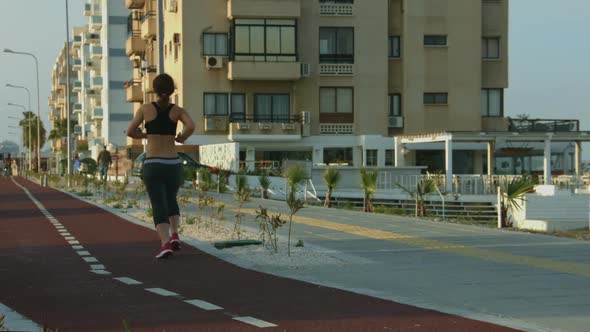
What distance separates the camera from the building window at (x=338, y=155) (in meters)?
55.9

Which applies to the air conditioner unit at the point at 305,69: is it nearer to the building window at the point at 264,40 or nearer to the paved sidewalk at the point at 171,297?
the building window at the point at 264,40

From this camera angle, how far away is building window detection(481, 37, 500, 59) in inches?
2245

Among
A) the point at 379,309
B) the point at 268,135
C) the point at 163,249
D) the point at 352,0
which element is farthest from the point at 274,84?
the point at 379,309

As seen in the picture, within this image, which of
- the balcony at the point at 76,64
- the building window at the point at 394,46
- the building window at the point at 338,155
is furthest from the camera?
the balcony at the point at 76,64

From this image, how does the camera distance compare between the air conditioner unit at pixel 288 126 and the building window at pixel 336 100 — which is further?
the building window at pixel 336 100

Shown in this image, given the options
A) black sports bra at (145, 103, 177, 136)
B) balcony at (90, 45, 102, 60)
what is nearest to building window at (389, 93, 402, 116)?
black sports bra at (145, 103, 177, 136)

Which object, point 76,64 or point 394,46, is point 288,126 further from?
point 76,64

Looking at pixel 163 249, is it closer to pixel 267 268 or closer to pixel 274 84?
pixel 267 268

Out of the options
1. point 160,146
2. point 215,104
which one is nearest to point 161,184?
point 160,146

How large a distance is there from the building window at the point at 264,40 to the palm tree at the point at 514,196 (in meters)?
33.2

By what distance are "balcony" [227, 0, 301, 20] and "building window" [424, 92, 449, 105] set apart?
30.3 feet

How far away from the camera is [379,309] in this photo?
8.60 meters

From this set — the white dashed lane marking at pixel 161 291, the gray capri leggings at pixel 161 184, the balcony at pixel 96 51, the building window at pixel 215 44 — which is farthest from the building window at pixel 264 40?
the balcony at pixel 96 51

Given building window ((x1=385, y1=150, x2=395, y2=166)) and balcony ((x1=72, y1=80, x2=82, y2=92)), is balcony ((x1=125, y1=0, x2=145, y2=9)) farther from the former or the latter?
balcony ((x1=72, y1=80, x2=82, y2=92))
